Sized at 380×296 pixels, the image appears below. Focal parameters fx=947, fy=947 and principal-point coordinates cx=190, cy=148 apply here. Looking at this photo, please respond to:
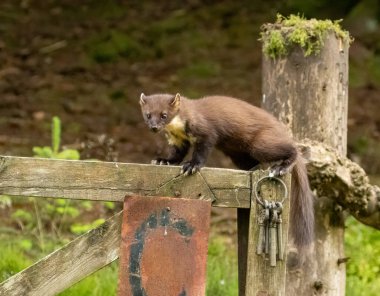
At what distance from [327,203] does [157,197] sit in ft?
6.49

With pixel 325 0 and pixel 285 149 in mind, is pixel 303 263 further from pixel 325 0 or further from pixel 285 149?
pixel 325 0

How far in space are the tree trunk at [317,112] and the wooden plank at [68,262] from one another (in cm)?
164

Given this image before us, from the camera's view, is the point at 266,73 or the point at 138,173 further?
the point at 266,73

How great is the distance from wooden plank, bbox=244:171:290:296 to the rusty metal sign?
23 centimetres

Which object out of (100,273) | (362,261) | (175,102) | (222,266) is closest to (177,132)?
(175,102)

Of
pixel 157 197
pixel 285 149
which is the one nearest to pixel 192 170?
pixel 157 197

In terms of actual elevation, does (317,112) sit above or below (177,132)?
above

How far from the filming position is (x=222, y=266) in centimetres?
663

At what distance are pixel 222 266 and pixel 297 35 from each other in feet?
6.20

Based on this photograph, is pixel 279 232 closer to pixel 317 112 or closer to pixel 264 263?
pixel 264 263

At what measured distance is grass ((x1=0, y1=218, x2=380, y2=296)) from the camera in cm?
609

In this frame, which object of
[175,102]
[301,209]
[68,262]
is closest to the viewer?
[68,262]

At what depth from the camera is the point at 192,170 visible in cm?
425

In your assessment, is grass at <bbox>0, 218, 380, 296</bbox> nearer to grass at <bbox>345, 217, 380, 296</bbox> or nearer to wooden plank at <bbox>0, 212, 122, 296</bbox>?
grass at <bbox>345, 217, 380, 296</bbox>
